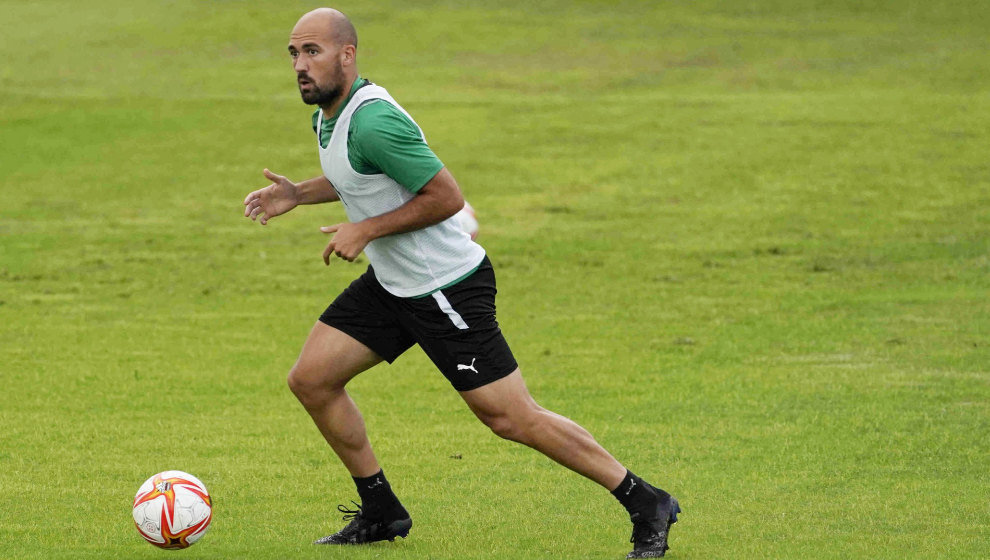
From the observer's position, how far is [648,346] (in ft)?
42.5

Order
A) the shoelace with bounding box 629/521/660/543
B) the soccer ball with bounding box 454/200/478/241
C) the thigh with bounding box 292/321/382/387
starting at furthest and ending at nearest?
the soccer ball with bounding box 454/200/478/241 < the thigh with bounding box 292/321/382/387 < the shoelace with bounding box 629/521/660/543

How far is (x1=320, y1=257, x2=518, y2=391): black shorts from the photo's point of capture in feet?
20.3

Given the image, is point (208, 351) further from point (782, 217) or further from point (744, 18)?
point (744, 18)

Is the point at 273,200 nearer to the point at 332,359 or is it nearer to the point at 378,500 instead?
the point at 332,359

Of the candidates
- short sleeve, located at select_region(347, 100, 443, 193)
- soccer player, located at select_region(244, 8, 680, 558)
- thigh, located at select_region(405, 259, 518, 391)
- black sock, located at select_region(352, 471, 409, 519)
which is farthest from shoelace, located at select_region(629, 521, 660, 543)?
short sleeve, located at select_region(347, 100, 443, 193)

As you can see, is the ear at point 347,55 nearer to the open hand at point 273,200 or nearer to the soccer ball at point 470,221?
the open hand at point 273,200

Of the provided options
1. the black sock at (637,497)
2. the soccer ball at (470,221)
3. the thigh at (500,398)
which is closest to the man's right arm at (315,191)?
the thigh at (500,398)

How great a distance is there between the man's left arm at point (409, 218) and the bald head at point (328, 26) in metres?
0.76

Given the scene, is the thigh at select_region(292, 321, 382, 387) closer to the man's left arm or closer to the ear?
the man's left arm

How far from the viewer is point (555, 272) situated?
1784 centimetres

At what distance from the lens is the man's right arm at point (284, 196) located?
6730 mm

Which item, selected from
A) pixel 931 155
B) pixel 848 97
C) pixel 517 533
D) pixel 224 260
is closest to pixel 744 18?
pixel 848 97

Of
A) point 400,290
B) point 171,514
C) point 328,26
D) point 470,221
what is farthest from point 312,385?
point 470,221

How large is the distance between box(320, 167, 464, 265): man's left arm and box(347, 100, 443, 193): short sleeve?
53 millimetres
